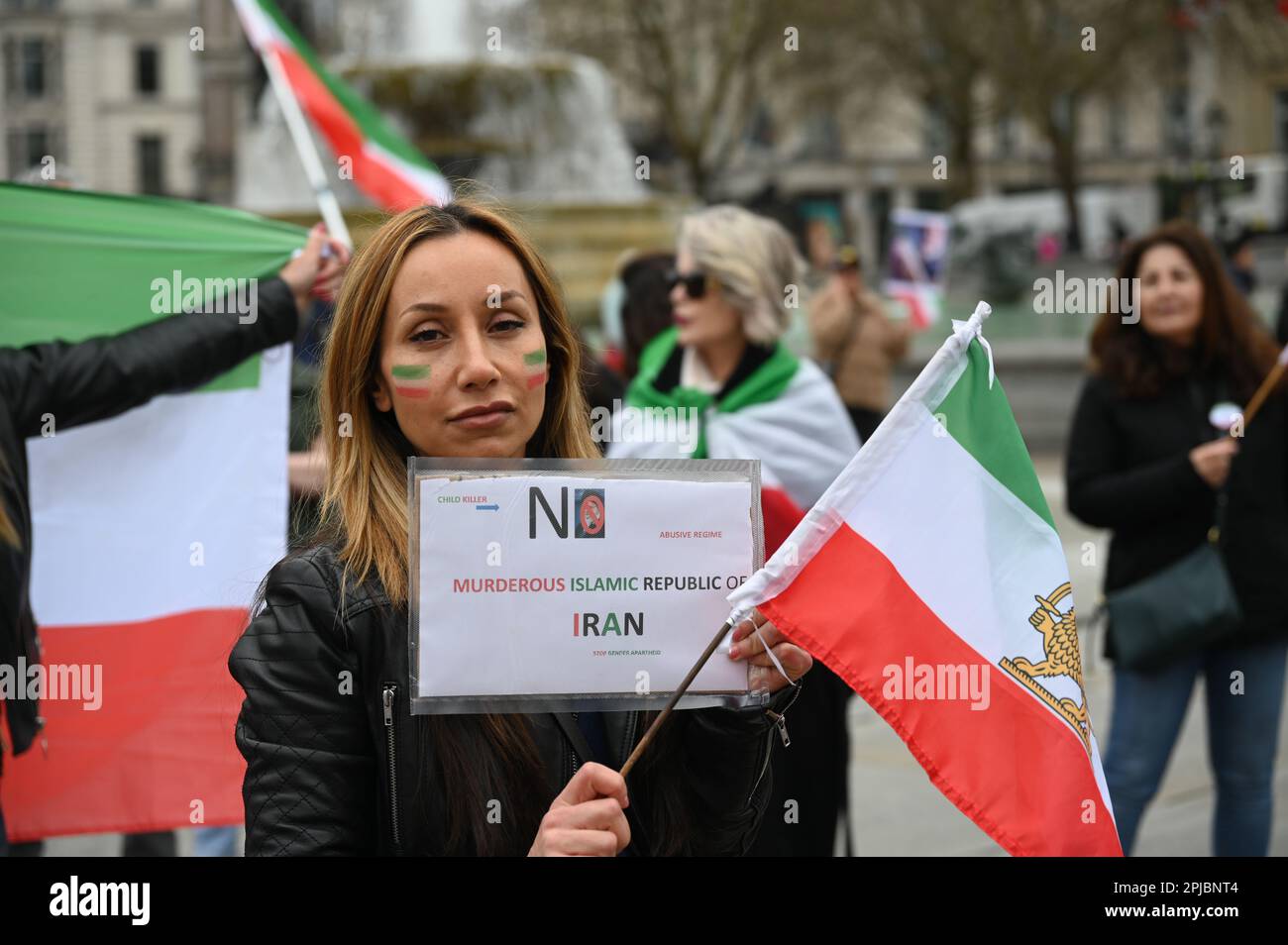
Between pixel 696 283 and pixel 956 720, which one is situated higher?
pixel 696 283

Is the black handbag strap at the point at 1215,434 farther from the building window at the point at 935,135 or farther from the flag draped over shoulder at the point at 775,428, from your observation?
the building window at the point at 935,135

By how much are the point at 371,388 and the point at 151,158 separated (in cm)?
8533

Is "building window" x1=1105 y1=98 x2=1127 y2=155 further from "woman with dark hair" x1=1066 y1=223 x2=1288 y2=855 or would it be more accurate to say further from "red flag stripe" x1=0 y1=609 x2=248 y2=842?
"red flag stripe" x1=0 y1=609 x2=248 y2=842

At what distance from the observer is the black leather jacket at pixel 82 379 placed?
10.9ft

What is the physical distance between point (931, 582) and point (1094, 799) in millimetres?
378

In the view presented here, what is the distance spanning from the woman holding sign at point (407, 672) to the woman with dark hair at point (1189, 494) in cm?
257

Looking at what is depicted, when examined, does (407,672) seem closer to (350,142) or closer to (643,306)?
(643,306)

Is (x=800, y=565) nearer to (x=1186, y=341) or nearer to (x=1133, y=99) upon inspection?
(x=1186, y=341)

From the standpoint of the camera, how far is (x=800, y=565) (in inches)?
90.0

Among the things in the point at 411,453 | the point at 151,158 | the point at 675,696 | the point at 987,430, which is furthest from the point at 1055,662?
the point at 151,158

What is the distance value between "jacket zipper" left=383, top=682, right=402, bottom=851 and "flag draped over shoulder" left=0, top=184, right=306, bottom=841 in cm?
174

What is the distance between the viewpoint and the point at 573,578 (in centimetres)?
224

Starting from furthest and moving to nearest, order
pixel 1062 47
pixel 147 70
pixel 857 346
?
pixel 147 70, pixel 1062 47, pixel 857 346
